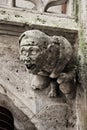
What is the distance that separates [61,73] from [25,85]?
22 cm

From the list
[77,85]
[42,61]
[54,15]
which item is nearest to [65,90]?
[77,85]

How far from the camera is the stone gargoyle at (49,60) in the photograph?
221 cm

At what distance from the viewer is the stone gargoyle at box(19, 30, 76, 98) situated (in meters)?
2.21

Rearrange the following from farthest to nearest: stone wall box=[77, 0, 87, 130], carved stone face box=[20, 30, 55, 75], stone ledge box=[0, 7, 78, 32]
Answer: stone ledge box=[0, 7, 78, 32]
stone wall box=[77, 0, 87, 130]
carved stone face box=[20, 30, 55, 75]

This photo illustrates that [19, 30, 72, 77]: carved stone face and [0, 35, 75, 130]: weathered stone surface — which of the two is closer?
[19, 30, 72, 77]: carved stone face

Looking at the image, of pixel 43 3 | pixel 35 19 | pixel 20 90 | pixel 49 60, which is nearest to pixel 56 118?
pixel 20 90

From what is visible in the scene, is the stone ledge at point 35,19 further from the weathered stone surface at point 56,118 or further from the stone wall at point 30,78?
the weathered stone surface at point 56,118

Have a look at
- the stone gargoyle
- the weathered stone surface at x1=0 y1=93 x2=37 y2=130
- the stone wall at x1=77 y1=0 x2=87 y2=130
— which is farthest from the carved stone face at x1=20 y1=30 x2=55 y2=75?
the weathered stone surface at x1=0 y1=93 x2=37 y2=130

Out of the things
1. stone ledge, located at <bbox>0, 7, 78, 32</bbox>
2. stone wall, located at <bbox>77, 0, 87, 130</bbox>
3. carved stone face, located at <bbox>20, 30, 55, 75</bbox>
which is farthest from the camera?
stone ledge, located at <bbox>0, 7, 78, 32</bbox>

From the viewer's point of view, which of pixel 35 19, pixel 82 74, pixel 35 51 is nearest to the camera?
pixel 35 51

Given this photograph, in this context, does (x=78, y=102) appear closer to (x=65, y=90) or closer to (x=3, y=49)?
(x=65, y=90)

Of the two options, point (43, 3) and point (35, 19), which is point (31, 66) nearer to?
point (35, 19)

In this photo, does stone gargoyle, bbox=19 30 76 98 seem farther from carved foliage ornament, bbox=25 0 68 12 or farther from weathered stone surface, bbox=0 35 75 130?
carved foliage ornament, bbox=25 0 68 12

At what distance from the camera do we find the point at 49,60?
7.47ft
